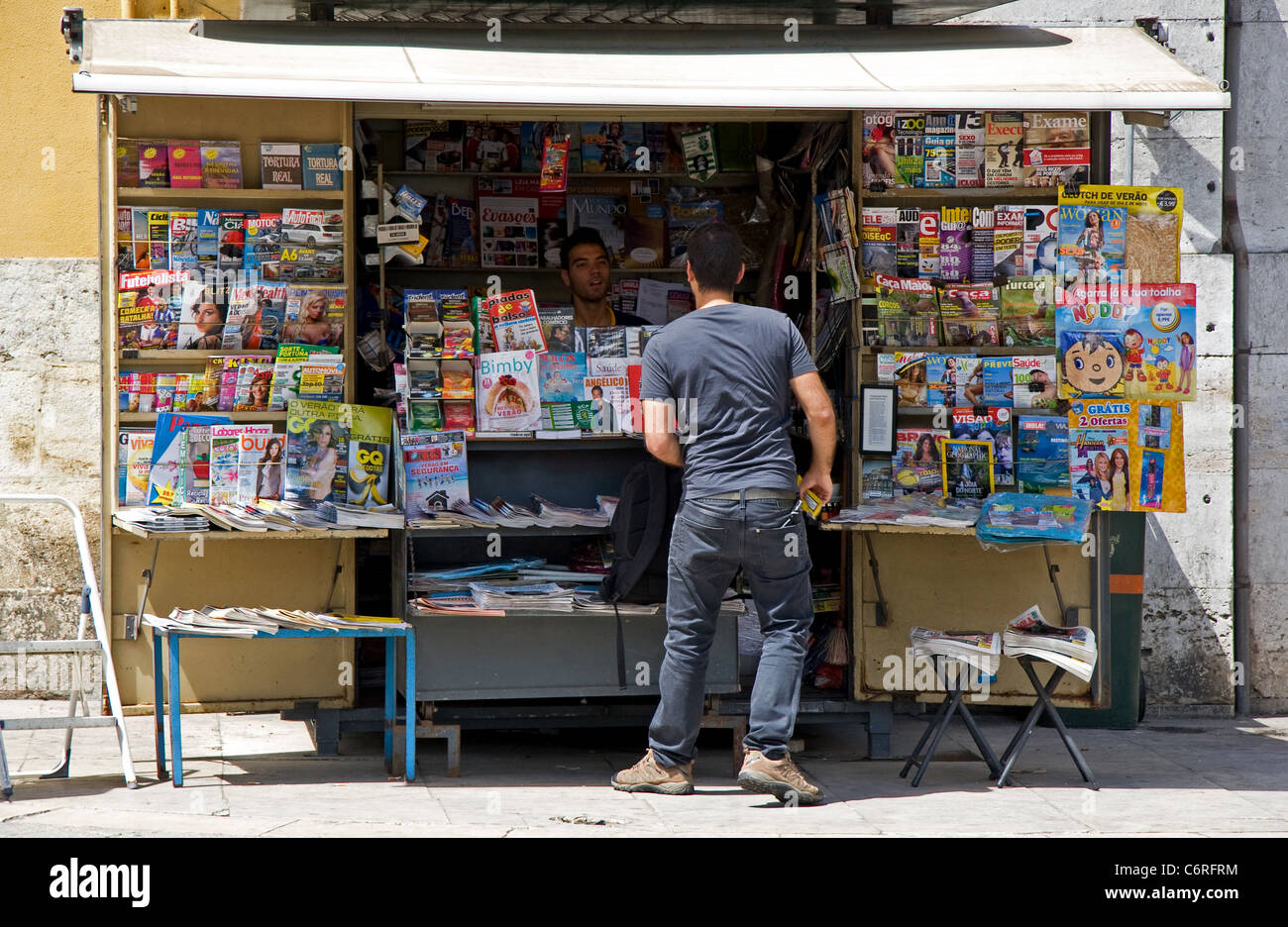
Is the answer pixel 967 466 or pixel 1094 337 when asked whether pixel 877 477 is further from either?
pixel 1094 337

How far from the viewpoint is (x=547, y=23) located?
5.34m

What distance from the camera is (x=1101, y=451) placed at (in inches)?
222

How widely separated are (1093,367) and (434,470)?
8.99 ft

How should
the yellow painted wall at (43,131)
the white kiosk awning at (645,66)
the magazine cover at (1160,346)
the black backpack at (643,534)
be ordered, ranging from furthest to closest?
the yellow painted wall at (43,131), the magazine cover at (1160,346), the black backpack at (643,534), the white kiosk awning at (645,66)

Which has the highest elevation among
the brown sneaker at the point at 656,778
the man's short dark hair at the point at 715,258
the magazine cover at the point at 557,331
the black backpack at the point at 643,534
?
the man's short dark hair at the point at 715,258

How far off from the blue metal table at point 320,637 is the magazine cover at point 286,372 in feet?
3.37

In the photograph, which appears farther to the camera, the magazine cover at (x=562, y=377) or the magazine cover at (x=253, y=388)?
the magazine cover at (x=562, y=377)

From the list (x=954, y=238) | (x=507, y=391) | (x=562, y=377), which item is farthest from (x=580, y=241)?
(x=954, y=238)

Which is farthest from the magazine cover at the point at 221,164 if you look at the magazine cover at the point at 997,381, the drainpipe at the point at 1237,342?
the drainpipe at the point at 1237,342

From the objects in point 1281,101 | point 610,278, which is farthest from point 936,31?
point 1281,101

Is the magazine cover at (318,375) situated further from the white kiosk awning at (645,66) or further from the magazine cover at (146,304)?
the white kiosk awning at (645,66)

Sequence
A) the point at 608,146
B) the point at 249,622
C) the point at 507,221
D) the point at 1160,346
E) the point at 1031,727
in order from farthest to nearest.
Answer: the point at 507,221 → the point at 608,146 → the point at 1160,346 → the point at 1031,727 → the point at 249,622

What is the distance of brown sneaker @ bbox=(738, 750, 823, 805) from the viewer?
4.62 meters

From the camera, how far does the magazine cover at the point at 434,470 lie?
217 inches
